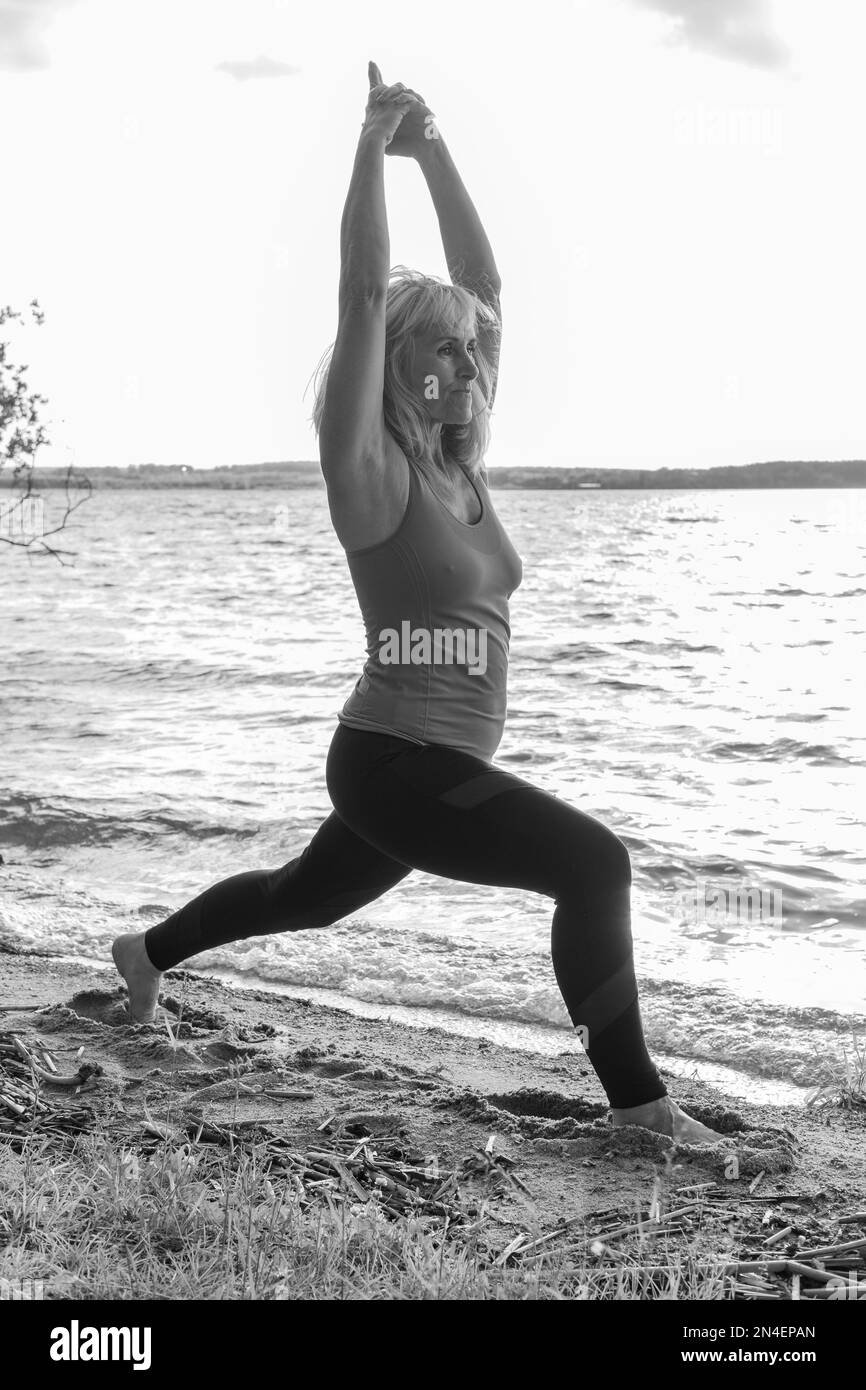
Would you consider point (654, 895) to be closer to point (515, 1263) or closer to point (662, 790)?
point (662, 790)

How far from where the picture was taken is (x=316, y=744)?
425 inches

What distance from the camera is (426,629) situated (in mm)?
2877

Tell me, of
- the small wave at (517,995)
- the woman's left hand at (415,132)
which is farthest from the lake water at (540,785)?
the woman's left hand at (415,132)

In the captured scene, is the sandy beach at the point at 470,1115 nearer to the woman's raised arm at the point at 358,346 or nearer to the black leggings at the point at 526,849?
the black leggings at the point at 526,849

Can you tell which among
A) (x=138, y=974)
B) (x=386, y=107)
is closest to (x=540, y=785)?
(x=138, y=974)

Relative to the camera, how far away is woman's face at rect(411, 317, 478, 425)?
2.96m

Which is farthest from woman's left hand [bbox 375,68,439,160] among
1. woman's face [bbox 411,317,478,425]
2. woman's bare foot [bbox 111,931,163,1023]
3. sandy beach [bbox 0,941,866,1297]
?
sandy beach [bbox 0,941,866,1297]

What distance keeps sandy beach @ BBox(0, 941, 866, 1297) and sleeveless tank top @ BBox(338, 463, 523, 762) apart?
100 cm

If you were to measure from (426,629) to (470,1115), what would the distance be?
52.7 inches

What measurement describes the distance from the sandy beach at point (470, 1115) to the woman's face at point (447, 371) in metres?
1.77

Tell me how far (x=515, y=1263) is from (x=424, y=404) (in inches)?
73.9

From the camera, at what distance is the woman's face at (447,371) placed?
296 cm

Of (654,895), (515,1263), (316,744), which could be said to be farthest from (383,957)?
(316,744)

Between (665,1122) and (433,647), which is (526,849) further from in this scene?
(665,1122)
